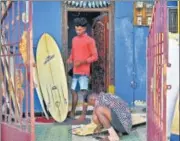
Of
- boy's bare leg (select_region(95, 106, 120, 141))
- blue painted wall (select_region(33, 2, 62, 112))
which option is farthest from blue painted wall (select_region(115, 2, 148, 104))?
boy's bare leg (select_region(95, 106, 120, 141))

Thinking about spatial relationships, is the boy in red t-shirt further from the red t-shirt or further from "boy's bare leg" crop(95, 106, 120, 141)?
"boy's bare leg" crop(95, 106, 120, 141)

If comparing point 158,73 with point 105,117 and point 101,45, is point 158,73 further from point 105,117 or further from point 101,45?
point 101,45

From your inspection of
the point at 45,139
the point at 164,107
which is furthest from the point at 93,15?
the point at 164,107

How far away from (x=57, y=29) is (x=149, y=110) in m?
2.90

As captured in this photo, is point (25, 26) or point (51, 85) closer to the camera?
point (25, 26)

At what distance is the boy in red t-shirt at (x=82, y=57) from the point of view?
23.1ft

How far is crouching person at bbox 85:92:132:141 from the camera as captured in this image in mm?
5781

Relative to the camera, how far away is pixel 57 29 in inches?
294

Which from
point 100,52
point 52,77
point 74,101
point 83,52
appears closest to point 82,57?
point 83,52

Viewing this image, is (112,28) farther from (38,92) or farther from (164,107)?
(164,107)

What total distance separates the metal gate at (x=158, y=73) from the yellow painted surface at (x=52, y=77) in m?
2.25

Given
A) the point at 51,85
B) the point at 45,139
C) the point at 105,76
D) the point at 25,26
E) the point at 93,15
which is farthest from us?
the point at 93,15

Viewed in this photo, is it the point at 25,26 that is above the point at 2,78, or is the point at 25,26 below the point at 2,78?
above

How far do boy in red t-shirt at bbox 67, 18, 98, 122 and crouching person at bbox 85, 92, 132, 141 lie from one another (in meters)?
1.17
